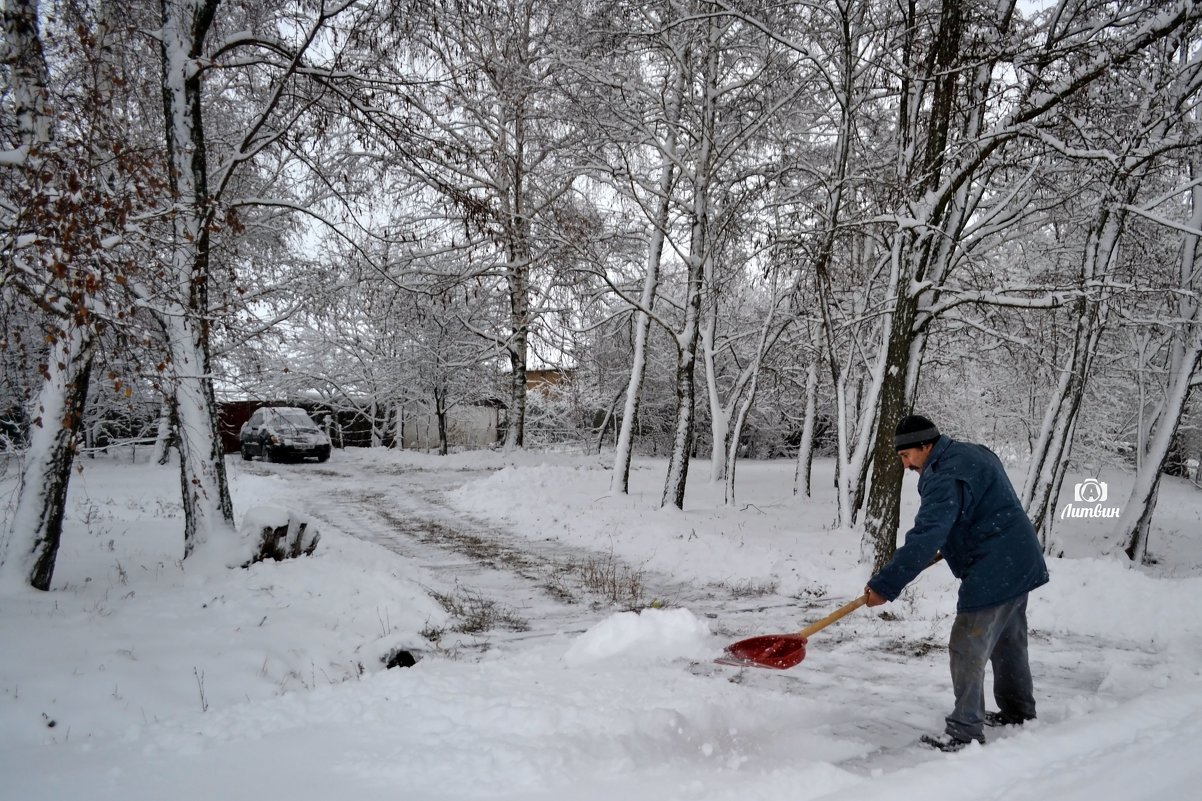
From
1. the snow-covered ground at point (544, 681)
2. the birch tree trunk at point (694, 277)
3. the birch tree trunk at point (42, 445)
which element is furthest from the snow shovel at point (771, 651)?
the birch tree trunk at point (694, 277)

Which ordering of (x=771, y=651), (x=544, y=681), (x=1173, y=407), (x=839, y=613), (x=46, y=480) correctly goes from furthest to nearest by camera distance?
(x=1173, y=407) → (x=46, y=480) → (x=771, y=651) → (x=544, y=681) → (x=839, y=613)

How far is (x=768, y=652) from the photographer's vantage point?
4.57 meters

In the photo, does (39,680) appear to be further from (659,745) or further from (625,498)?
(625,498)

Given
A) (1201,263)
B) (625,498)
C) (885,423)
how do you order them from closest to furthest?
(885,423) → (1201,263) → (625,498)

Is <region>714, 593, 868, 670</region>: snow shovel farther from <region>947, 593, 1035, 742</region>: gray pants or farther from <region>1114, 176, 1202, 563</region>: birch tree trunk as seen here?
<region>1114, 176, 1202, 563</region>: birch tree trunk

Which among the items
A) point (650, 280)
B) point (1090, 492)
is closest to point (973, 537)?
point (650, 280)

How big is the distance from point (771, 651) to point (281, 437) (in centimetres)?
2205

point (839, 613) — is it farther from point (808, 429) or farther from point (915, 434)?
point (808, 429)

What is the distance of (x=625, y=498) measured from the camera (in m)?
13.6

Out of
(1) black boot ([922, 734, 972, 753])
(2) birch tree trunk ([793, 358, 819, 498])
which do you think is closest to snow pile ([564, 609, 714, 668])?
(1) black boot ([922, 734, 972, 753])

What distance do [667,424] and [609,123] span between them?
2080 centimetres

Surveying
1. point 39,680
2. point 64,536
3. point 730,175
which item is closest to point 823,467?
point 730,175

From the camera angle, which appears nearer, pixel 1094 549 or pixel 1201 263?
pixel 1201 263

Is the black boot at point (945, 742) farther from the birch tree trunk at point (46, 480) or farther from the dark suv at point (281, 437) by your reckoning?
the dark suv at point (281, 437)
